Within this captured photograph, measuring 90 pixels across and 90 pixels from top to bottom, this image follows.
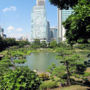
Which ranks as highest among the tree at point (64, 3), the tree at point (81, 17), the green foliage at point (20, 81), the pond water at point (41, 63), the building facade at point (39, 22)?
the building facade at point (39, 22)

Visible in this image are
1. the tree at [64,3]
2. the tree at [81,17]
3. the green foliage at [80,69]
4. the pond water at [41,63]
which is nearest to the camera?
the tree at [81,17]

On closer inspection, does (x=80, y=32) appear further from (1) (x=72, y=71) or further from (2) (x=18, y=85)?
(1) (x=72, y=71)

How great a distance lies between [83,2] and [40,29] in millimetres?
72883

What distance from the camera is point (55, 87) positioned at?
6.75 meters

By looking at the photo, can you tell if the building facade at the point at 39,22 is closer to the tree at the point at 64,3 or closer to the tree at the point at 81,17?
the tree at the point at 64,3

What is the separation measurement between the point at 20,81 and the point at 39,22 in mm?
72168

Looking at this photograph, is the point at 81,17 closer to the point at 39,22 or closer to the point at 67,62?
the point at 67,62

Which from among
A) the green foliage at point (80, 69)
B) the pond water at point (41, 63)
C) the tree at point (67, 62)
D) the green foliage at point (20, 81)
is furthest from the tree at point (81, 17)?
the pond water at point (41, 63)

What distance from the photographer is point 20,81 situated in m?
2.40

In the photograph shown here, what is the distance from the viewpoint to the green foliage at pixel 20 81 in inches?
91.8

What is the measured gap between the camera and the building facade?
238ft

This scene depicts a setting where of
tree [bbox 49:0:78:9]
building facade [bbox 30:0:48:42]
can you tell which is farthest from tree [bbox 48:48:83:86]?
building facade [bbox 30:0:48:42]

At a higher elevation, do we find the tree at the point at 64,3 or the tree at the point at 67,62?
the tree at the point at 64,3

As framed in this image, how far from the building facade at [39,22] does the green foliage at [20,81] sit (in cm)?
7168
